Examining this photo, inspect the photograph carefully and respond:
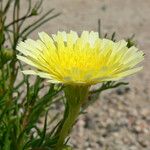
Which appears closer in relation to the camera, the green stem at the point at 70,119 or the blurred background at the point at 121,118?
the green stem at the point at 70,119

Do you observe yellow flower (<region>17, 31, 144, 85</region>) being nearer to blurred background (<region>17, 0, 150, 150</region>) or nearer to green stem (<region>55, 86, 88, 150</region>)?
green stem (<region>55, 86, 88, 150</region>)

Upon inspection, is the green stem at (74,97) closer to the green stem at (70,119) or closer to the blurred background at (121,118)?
the green stem at (70,119)

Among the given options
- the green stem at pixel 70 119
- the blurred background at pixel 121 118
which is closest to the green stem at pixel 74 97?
the green stem at pixel 70 119

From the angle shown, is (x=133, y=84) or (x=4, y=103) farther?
(x=133, y=84)

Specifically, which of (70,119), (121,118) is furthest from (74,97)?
(121,118)

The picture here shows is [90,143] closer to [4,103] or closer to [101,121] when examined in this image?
[101,121]

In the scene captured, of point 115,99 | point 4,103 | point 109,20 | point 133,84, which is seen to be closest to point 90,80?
point 4,103

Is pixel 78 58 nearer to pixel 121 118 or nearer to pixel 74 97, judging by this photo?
pixel 74 97

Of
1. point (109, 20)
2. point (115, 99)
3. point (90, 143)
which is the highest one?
point (109, 20)

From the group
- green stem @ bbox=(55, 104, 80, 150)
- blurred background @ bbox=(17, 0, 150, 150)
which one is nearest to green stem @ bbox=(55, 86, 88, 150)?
green stem @ bbox=(55, 104, 80, 150)
